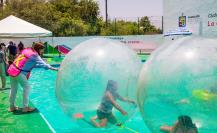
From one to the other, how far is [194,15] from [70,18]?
84.0 ft

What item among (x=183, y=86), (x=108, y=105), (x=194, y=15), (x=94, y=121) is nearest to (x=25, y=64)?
(x=94, y=121)

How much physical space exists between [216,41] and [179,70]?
28.4 inches

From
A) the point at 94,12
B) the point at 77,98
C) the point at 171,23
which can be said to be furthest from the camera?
the point at 94,12

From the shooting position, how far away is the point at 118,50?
20.8 ft

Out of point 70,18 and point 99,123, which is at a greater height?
point 70,18

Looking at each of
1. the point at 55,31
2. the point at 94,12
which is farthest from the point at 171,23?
the point at 94,12

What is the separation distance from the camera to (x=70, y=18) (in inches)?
2018

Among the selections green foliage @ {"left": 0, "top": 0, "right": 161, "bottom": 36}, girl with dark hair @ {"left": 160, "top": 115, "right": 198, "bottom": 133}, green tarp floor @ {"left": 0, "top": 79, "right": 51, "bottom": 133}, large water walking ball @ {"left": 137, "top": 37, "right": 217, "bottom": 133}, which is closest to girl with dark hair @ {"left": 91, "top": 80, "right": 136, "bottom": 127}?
large water walking ball @ {"left": 137, "top": 37, "right": 217, "bottom": 133}

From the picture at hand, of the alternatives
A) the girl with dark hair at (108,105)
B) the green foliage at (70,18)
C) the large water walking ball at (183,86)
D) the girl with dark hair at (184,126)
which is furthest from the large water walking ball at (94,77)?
the green foliage at (70,18)

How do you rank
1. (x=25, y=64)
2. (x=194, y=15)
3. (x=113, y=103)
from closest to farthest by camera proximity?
1. (x=113, y=103)
2. (x=25, y=64)
3. (x=194, y=15)

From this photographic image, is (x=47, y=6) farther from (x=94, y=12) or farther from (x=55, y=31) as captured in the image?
(x=55, y=31)

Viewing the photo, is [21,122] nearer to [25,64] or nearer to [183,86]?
[25,64]

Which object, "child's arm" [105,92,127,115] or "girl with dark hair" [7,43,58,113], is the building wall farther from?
"child's arm" [105,92,127,115]

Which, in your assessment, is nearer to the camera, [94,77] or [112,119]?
[94,77]
